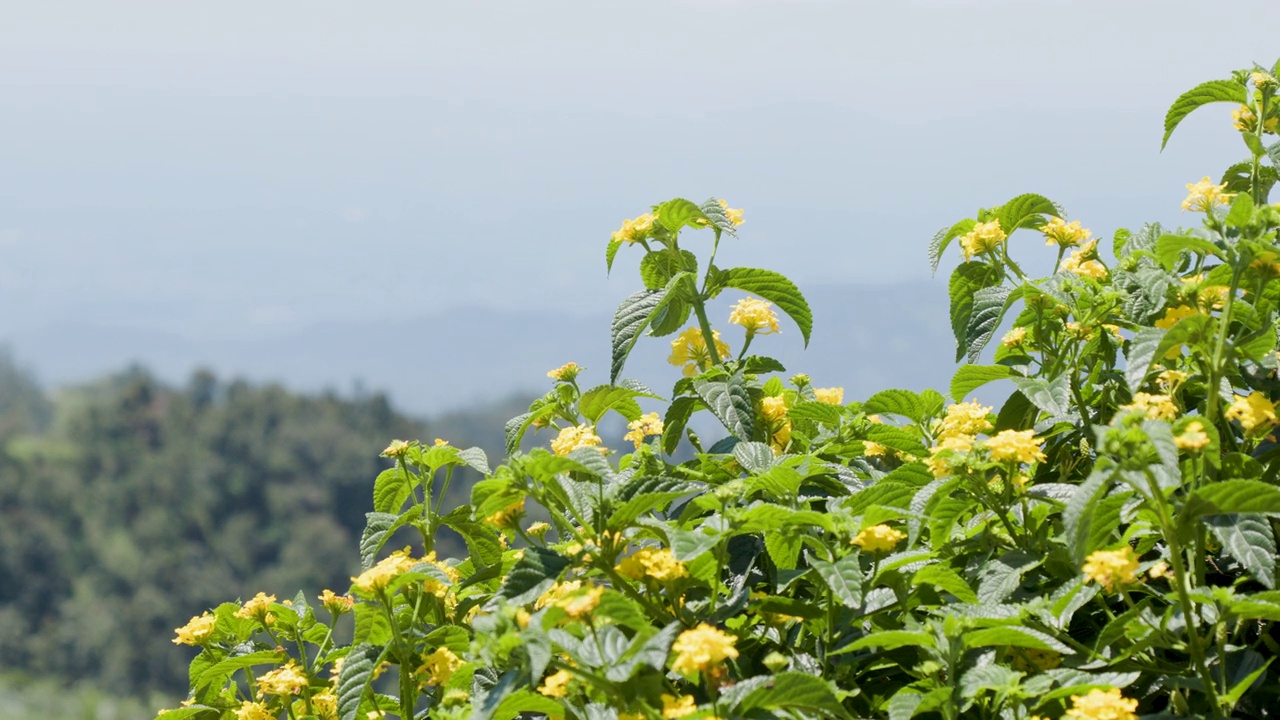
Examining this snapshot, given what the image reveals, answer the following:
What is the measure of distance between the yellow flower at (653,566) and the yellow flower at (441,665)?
0.25 meters

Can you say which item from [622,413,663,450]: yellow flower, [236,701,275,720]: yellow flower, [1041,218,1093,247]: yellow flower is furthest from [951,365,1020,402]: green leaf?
[236,701,275,720]: yellow flower

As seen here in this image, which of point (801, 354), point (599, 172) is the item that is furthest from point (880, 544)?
point (599, 172)

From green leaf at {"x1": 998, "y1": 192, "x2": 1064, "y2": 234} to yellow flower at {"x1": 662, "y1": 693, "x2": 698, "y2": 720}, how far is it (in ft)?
2.86

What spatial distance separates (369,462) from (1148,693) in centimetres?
4393

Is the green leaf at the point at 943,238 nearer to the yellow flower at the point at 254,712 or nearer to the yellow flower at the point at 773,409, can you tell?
the yellow flower at the point at 773,409

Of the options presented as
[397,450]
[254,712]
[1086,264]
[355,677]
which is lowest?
[254,712]

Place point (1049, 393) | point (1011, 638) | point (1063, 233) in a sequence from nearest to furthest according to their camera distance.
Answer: point (1011, 638)
point (1049, 393)
point (1063, 233)

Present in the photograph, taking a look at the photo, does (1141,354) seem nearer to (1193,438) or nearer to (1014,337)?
(1193,438)

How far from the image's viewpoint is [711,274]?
155cm

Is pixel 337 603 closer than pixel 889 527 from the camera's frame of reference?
No

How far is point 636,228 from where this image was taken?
59.3 inches

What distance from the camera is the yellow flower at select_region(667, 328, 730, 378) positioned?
5.49 ft

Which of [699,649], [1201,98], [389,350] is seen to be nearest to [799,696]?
[699,649]

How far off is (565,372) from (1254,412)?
86cm
